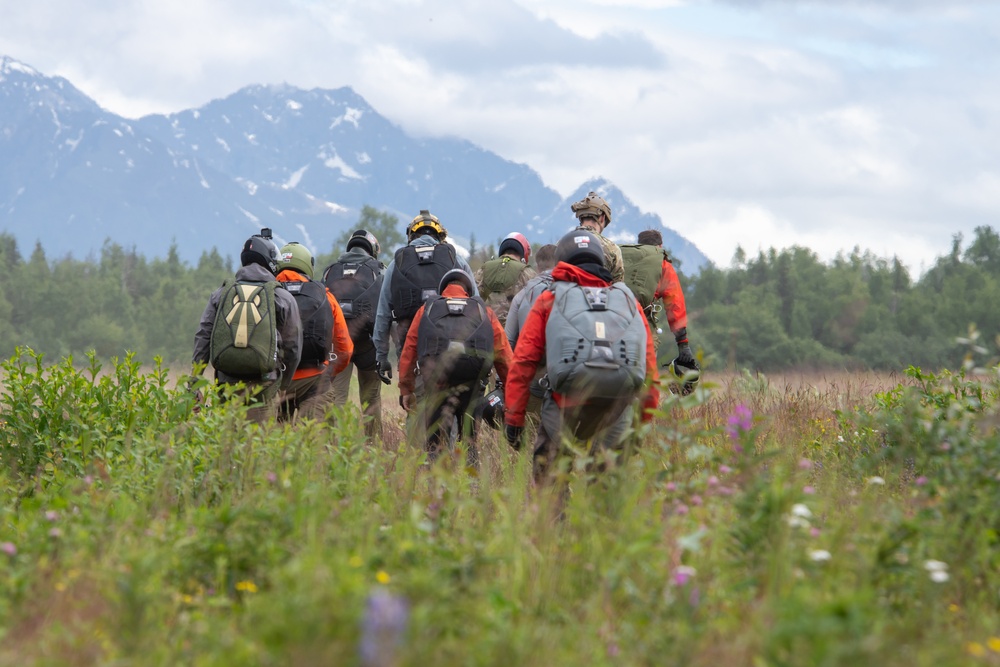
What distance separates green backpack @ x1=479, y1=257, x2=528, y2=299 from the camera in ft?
33.4

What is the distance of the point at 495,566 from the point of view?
4.18 metres

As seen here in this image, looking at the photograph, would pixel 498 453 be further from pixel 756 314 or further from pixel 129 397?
pixel 756 314

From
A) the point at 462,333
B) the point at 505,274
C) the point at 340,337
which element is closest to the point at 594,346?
the point at 462,333

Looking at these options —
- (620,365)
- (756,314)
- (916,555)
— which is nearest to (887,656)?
(916,555)

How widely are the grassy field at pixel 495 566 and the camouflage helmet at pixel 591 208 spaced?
11.1 ft

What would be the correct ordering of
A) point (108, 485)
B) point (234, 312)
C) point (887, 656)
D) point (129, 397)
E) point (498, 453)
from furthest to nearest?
1. point (498, 453)
2. point (234, 312)
3. point (129, 397)
4. point (108, 485)
5. point (887, 656)

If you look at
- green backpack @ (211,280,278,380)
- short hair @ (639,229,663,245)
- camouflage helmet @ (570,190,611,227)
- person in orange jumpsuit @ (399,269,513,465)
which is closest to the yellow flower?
person in orange jumpsuit @ (399,269,513,465)

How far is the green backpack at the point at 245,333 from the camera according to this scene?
7824 mm

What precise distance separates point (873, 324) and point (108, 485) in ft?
234

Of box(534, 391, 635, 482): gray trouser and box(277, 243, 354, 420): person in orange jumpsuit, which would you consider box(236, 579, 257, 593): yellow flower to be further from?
box(277, 243, 354, 420): person in orange jumpsuit

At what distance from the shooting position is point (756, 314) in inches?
2768

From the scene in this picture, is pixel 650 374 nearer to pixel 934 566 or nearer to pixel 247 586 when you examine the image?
pixel 934 566

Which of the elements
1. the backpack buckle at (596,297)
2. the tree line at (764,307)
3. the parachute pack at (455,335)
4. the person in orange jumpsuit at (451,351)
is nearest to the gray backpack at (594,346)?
the backpack buckle at (596,297)

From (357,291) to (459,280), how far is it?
234 centimetres
